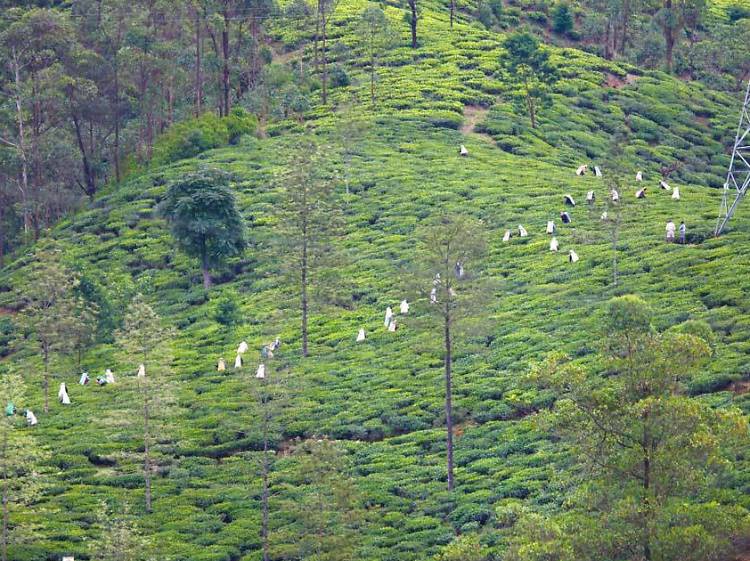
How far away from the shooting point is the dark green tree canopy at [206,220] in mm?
70188

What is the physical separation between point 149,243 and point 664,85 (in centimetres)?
4394

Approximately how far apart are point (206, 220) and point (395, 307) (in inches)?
483

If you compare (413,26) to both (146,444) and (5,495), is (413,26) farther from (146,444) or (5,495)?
(5,495)

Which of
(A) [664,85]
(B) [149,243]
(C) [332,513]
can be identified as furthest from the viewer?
(A) [664,85]

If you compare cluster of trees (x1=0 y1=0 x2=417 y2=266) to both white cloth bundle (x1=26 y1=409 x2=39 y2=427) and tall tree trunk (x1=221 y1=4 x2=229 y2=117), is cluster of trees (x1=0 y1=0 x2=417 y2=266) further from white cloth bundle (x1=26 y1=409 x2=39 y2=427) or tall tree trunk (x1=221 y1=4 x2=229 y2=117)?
white cloth bundle (x1=26 y1=409 x2=39 y2=427)

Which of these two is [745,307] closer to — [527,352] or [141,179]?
[527,352]

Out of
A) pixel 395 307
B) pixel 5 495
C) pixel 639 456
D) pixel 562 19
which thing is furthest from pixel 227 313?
pixel 562 19

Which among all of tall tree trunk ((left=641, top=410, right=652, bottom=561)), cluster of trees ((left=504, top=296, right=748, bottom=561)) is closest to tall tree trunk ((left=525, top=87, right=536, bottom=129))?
cluster of trees ((left=504, top=296, right=748, bottom=561))

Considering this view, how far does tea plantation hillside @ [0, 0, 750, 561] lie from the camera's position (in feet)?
151

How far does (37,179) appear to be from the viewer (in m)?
90.3

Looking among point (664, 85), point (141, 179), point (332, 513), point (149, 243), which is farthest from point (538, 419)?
point (664, 85)

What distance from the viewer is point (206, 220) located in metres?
70.2

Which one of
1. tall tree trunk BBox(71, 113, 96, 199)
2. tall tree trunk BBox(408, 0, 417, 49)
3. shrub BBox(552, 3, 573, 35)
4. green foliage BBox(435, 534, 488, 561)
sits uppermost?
green foliage BBox(435, 534, 488, 561)

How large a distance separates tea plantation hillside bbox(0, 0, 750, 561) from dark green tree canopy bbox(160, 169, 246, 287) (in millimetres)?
1787
